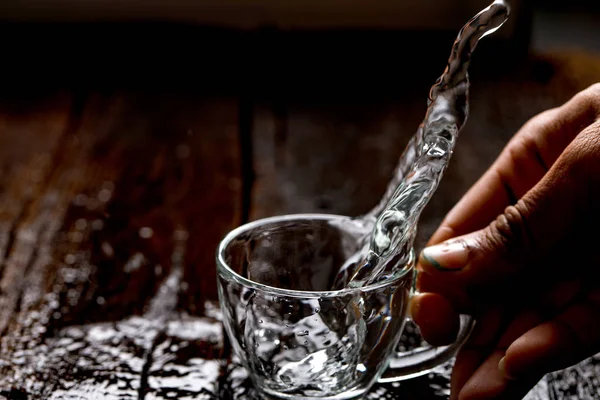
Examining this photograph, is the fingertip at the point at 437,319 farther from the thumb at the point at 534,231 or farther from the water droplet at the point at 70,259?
the water droplet at the point at 70,259

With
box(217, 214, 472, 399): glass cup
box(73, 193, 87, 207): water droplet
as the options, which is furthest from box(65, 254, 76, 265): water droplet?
box(217, 214, 472, 399): glass cup

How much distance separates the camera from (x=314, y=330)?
62cm

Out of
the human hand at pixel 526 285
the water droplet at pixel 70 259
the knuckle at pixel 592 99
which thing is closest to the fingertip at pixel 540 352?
the human hand at pixel 526 285

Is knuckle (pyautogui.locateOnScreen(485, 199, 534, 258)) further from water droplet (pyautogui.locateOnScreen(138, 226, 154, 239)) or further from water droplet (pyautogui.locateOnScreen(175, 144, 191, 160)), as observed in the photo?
water droplet (pyautogui.locateOnScreen(175, 144, 191, 160))

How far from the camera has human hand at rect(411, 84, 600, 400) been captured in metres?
0.59

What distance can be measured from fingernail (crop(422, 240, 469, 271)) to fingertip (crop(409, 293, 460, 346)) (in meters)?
0.03

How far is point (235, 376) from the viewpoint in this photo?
665mm

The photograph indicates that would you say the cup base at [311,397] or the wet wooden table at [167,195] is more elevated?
the wet wooden table at [167,195]

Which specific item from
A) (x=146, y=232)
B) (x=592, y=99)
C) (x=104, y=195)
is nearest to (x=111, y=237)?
(x=146, y=232)

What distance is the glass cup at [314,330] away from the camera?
579mm

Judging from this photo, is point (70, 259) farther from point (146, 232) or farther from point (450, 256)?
point (450, 256)

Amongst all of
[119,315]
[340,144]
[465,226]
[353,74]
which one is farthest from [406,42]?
[119,315]

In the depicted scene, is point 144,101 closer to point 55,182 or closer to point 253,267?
point 55,182

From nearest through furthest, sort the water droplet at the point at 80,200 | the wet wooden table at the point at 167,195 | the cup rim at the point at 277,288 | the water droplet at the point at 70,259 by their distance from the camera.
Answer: the cup rim at the point at 277,288 → the wet wooden table at the point at 167,195 → the water droplet at the point at 70,259 → the water droplet at the point at 80,200
